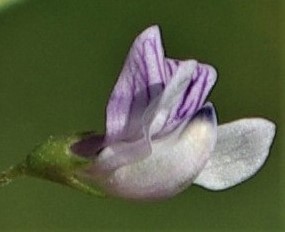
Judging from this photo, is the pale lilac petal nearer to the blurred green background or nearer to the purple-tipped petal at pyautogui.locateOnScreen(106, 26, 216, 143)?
the purple-tipped petal at pyautogui.locateOnScreen(106, 26, 216, 143)

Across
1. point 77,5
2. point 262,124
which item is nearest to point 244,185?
point 77,5

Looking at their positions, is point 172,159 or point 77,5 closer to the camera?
point 172,159

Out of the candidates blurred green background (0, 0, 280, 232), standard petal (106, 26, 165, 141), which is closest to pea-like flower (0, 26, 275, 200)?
standard petal (106, 26, 165, 141)

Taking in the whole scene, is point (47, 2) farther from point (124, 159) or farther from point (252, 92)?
point (124, 159)

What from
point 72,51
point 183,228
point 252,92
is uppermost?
point 72,51

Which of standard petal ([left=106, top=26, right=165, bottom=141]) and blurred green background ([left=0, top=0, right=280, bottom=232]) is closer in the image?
standard petal ([left=106, top=26, right=165, bottom=141])
